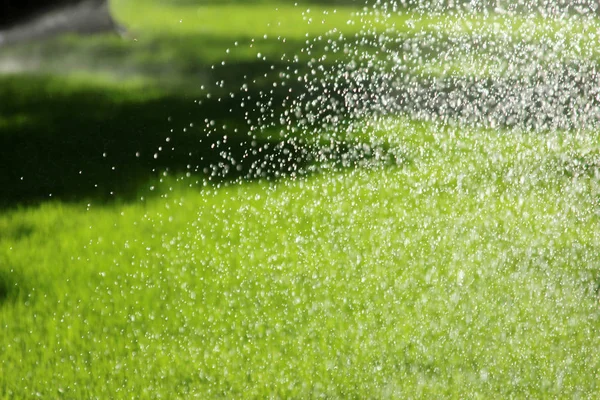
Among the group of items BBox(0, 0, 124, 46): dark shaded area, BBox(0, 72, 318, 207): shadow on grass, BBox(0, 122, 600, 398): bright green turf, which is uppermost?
BBox(0, 0, 124, 46): dark shaded area

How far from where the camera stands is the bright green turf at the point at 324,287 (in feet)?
3.88

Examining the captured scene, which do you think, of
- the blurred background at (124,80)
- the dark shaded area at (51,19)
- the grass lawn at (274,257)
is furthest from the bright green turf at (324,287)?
the dark shaded area at (51,19)

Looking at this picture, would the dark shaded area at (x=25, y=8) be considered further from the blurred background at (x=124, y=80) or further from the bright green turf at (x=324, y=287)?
the bright green turf at (x=324, y=287)

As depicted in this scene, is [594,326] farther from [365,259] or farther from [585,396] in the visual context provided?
[365,259]

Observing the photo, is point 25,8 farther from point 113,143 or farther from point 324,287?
point 324,287

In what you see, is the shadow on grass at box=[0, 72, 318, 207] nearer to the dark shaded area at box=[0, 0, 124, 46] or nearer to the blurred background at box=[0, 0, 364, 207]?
the blurred background at box=[0, 0, 364, 207]

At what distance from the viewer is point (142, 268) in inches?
56.3

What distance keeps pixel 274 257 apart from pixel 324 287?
114mm

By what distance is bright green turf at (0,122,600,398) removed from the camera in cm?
118

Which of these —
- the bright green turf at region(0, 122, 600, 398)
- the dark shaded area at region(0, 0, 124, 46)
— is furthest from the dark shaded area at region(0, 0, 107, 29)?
the bright green turf at region(0, 122, 600, 398)

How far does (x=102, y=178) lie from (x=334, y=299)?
612 mm

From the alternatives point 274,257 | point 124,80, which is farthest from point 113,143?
point 274,257

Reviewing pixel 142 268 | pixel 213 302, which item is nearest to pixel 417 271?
pixel 213 302

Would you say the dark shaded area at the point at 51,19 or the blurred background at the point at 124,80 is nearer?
the blurred background at the point at 124,80
